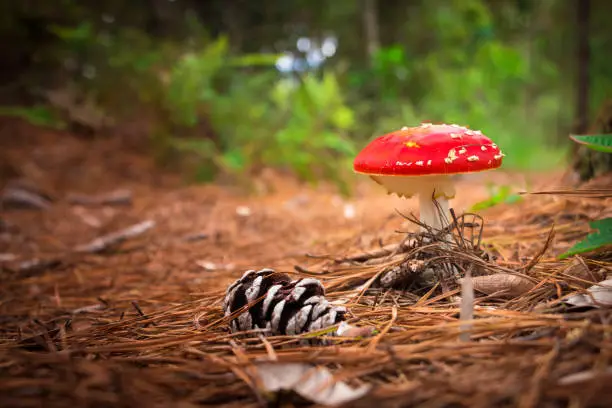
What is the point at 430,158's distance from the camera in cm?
148

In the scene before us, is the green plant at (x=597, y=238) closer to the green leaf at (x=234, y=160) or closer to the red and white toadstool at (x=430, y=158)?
the red and white toadstool at (x=430, y=158)

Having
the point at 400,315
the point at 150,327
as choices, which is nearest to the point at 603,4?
the point at 400,315

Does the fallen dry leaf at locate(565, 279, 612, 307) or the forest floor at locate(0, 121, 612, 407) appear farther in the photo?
the fallen dry leaf at locate(565, 279, 612, 307)

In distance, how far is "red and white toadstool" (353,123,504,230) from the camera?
1481 mm

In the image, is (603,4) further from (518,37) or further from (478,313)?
(478,313)

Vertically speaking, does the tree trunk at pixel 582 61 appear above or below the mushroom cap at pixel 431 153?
above

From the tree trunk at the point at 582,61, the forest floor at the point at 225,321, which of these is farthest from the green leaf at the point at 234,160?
the tree trunk at the point at 582,61

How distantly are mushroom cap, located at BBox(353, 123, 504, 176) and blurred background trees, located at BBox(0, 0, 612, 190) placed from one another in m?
3.36

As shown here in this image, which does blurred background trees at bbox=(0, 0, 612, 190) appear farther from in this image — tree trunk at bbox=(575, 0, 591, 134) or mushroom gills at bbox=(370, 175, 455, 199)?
mushroom gills at bbox=(370, 175, 455, 199)

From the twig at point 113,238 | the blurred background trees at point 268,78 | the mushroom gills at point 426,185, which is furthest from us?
the blurred background trees at point 268,78

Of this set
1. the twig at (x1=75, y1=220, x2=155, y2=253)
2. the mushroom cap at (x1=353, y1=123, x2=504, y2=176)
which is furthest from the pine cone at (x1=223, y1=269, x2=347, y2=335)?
the twig at (x1=75, y1=220, x2=155, y2=253)

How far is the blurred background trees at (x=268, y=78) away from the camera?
4980mm

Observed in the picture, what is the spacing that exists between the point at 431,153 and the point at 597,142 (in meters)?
0.52

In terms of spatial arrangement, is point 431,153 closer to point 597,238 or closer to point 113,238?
point 597,238
